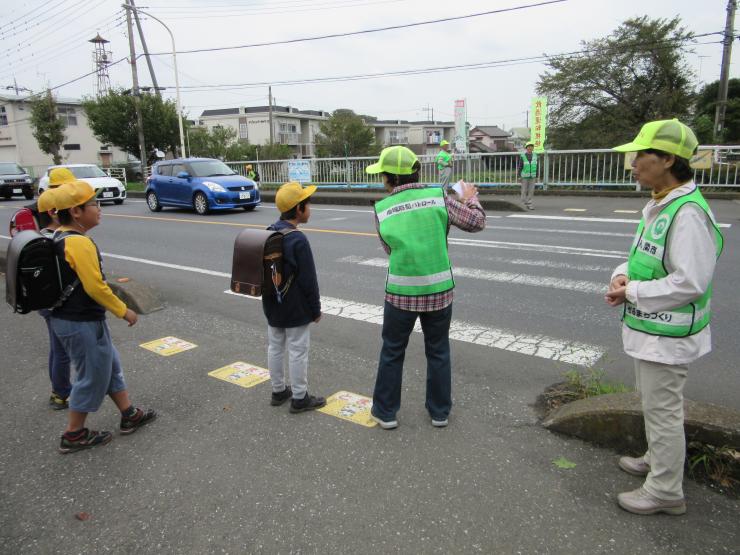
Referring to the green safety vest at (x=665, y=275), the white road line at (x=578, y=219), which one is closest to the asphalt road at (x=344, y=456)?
the green safety vest at (x=665, y=275)

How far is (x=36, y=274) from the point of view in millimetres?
2961

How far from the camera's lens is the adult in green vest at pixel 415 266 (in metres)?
3.12

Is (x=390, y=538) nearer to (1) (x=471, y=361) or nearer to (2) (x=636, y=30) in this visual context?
(1) (x=471, y=361)

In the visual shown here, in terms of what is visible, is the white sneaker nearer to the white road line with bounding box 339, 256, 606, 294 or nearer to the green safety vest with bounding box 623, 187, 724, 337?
the green safety vest with bounding box 623, 187, 724, 337

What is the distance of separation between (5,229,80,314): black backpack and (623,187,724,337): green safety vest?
297cm

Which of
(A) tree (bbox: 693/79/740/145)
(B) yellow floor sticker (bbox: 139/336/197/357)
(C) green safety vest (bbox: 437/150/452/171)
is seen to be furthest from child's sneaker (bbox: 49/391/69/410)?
(A) tree (bbox: 693/79/740/145)

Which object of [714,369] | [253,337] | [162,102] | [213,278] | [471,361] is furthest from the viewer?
[162,102]

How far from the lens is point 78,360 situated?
3160 mm

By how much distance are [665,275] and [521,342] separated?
2604mm

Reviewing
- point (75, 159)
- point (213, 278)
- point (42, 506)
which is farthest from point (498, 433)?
point (75, 159)

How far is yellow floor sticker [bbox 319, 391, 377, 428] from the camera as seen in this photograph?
3.52 metres

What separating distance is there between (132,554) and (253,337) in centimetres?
284

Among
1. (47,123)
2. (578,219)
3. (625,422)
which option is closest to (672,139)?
(625,422)

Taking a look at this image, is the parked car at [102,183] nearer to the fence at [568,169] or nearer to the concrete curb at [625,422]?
the fence at [568,169]
